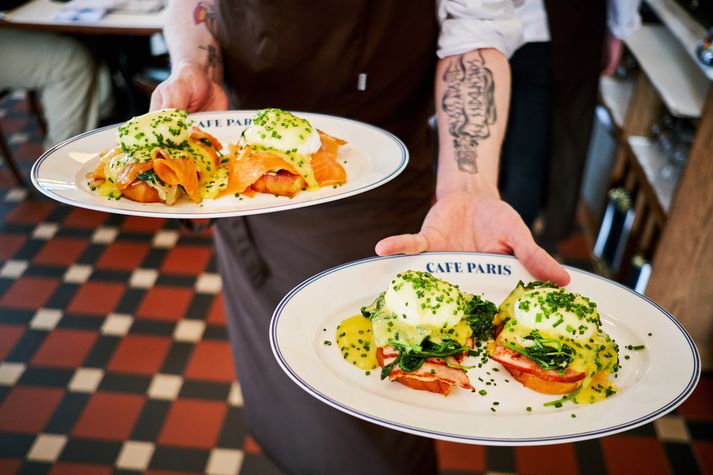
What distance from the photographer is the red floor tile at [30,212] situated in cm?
412

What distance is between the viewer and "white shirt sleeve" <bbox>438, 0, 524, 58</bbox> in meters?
1.76

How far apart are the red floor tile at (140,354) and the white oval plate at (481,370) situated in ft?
6.43

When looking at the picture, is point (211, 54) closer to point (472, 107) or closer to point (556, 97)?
point (472, 107)

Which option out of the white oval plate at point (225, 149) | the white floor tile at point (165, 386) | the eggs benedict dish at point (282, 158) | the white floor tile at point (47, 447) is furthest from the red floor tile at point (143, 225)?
the eggs benedict dish at point (282, 158)

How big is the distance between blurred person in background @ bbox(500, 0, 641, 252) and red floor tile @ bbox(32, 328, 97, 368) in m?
2.27

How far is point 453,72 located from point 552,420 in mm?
1050

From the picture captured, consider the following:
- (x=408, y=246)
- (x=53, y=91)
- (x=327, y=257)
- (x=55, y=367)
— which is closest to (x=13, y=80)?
(x=53, y=91)

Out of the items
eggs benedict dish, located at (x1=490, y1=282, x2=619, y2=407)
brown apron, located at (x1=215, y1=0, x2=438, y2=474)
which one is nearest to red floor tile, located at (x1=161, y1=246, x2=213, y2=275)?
brown apron, located at (x1=215, y1=0, x2=438, y2=474)

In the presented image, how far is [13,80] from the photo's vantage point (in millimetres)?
4074

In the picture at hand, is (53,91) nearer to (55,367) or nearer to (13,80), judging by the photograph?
(13,80)

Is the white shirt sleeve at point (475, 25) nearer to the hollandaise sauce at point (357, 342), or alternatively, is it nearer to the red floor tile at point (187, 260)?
the hollandaise sauce at point (357, 342)

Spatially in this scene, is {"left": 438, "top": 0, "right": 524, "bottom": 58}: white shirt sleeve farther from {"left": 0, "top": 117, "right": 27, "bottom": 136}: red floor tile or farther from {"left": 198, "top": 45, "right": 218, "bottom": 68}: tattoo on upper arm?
{"left": 0, "top": 117, "right": 27, "bottom": 136}: red floor tile

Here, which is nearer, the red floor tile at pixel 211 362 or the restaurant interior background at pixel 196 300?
the restaurant interior background at pixel 196 300

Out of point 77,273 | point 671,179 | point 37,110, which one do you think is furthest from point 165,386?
point 37,110
